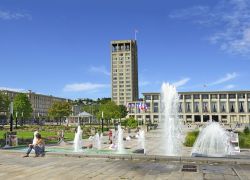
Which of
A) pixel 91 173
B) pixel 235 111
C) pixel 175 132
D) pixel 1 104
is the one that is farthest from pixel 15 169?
pixel 235 111

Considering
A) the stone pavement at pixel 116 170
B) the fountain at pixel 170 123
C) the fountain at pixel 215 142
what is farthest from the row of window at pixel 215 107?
the stone pavement at pixel 116 170

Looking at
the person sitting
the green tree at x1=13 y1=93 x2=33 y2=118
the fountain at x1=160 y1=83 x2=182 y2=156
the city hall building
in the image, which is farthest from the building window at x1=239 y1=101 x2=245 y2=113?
the person sitting

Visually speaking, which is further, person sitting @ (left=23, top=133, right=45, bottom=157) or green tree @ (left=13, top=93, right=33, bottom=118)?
green tree @ (left=13, top=93, right=33, bottom=118)

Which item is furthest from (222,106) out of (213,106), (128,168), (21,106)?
(128,168)

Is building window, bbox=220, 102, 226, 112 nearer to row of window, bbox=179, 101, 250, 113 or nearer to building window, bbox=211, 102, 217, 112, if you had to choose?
row of window, bbox=179, 101, 250, 113

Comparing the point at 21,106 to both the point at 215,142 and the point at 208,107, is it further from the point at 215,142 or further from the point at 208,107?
the point at 208,107

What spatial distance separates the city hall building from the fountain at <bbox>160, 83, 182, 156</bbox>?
470 feet

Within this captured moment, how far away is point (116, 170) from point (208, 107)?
551 feet

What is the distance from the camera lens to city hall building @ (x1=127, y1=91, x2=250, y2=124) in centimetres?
17338

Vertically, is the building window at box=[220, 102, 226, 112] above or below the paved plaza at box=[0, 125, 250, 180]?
above

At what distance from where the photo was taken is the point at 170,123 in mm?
23766

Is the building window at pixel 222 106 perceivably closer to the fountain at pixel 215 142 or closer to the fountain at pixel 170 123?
the fountain at pixel 215 142

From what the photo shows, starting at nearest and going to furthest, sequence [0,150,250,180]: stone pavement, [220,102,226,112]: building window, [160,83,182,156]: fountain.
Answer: [0,150,250,180]: stone pavement, [160,83,182,156]: fountain, [220,102,226,112]: building window

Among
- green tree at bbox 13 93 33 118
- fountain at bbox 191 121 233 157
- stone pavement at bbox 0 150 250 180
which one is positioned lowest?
stone pavement at bbox 0 150 250 180
